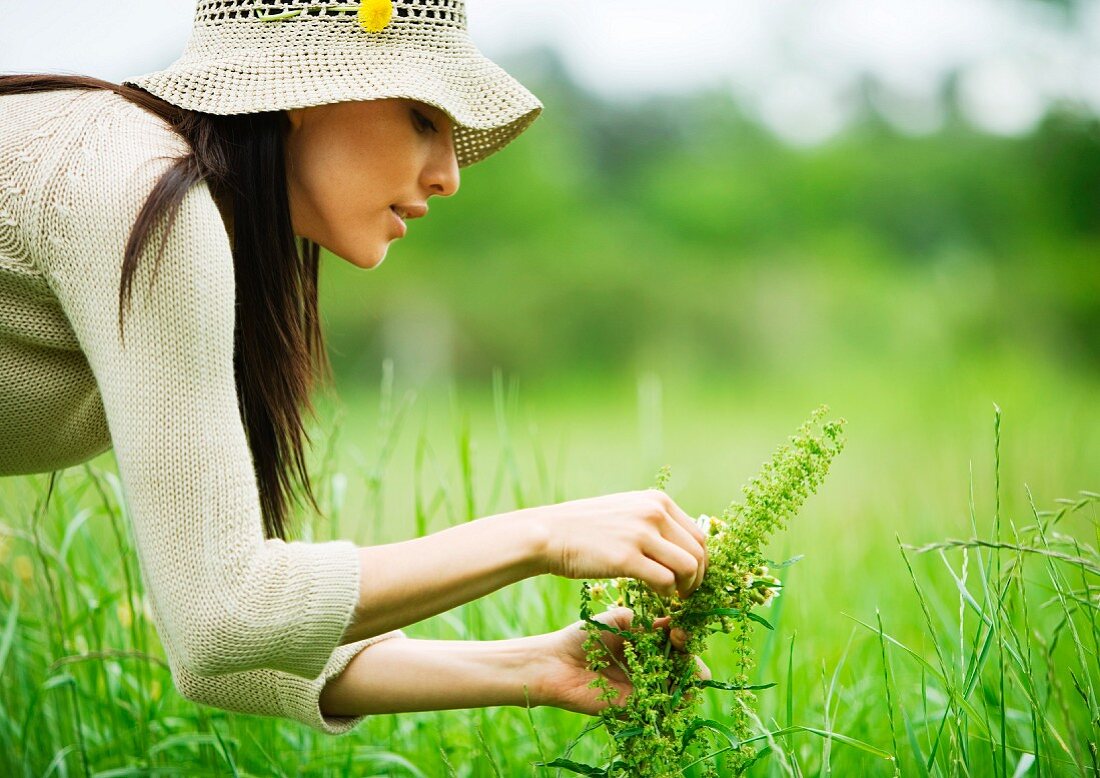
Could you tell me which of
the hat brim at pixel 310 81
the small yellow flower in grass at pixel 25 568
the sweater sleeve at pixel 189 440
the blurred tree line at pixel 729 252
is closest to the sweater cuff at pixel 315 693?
the sweater sleeve at pixel 189 440

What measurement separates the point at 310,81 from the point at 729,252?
14.0 meters

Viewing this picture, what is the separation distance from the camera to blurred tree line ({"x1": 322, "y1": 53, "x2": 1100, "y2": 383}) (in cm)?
1164

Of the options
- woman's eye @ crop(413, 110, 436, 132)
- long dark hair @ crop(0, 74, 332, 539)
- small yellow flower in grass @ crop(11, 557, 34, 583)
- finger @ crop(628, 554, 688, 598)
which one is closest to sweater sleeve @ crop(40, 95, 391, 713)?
long dark hair @ crop(0, 74, 332, 539)

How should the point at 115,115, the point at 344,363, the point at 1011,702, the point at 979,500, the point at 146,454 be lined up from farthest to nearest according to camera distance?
1. the point at 344,363
2. the point at 979,500
3. the point at 1011,702
4. the point at 115,115
5. the point at 146,454

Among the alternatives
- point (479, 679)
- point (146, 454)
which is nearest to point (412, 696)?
point (479, 679)

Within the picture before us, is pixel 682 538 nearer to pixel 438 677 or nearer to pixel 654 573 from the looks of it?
pixel 654 573

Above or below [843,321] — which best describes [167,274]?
above

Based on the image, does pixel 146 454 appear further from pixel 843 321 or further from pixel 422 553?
pixel 843 321

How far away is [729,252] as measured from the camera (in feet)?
50.1

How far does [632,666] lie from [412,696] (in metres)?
0.47

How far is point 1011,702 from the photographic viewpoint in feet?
7.41

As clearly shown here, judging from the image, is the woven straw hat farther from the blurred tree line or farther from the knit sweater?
the blurred tree line

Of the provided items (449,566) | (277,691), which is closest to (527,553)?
(449,566)

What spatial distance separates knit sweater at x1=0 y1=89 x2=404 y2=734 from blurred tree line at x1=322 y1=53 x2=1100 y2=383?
9.42 meters
